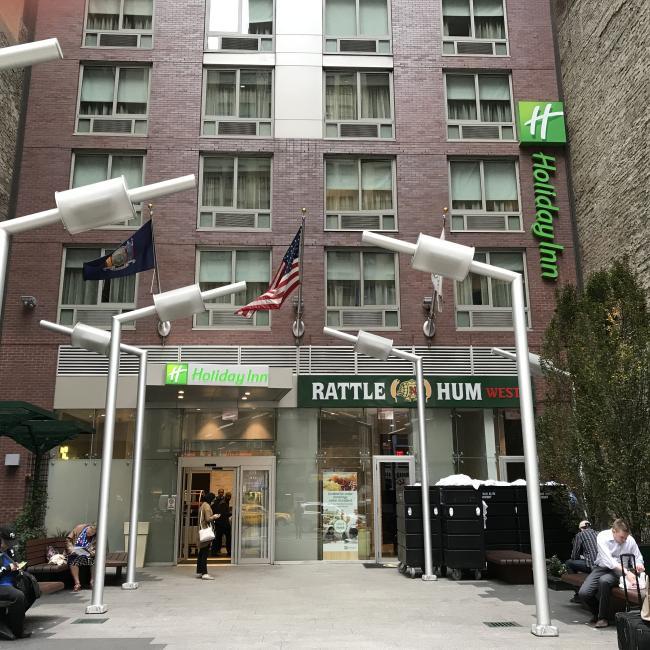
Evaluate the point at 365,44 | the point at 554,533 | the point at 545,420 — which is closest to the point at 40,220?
the point at 545,420

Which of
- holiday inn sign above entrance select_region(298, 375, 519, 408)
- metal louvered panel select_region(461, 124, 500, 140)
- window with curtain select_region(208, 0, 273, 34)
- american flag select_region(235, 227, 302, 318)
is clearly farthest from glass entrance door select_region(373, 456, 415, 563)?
window with curtain select_region(208, 0, 273, 34)

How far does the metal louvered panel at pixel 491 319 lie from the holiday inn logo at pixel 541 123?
5.21 m

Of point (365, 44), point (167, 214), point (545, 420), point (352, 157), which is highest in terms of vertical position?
point (365, 44)

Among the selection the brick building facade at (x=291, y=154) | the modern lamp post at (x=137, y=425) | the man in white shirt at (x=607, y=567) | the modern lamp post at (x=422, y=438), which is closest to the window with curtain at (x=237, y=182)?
the brick building facade at (x=291, y=154)

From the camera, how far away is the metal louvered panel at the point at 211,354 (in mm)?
18391

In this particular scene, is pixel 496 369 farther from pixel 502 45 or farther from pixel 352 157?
pixel 502 45

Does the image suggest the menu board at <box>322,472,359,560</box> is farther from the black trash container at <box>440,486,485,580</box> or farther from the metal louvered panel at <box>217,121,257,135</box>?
the metal louvered panel at <box>217,121,257,135</box>

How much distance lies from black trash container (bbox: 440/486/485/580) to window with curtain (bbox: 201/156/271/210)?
1012 centimetres

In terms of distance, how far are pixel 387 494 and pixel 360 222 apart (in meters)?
7.61

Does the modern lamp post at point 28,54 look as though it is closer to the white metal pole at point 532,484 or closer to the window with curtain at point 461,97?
the white metal pole at point 532,484

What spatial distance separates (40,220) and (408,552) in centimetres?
971

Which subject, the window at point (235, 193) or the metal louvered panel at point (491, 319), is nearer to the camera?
the metal louvered panel at point (491, 319)

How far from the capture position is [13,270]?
1886 cm

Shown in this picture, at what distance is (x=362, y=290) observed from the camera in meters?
19.5
